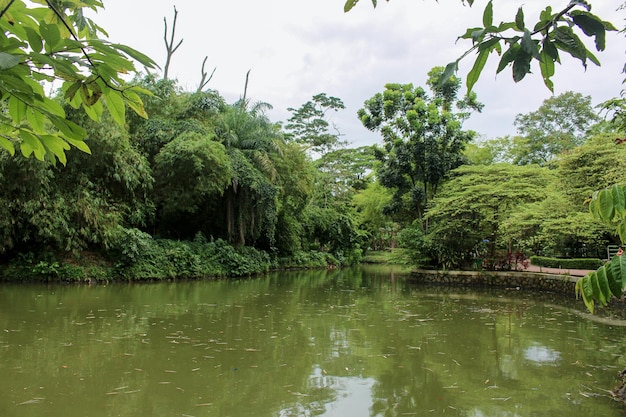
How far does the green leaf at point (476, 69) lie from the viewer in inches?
35.9

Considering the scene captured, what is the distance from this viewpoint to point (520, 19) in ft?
2.88

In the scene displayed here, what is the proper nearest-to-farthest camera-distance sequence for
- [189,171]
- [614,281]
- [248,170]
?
[614,281] → [189,171] → [248,170]

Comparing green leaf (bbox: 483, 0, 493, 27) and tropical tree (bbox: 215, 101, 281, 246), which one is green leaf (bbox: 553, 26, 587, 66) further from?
tropical tree (bbox: 215, 101, 281, 246)

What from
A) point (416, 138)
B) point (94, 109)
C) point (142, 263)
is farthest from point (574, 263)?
point (94, 109)

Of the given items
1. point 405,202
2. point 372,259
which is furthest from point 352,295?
point 372,259

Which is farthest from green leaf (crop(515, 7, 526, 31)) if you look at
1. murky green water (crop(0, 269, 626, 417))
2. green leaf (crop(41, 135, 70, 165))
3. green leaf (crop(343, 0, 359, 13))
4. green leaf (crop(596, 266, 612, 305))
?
murky green water (crop(0, 269, 626, 417))

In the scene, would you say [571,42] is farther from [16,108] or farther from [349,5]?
[16,108]

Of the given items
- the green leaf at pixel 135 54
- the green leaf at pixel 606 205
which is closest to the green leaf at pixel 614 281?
the green leaf at pixel 606 205

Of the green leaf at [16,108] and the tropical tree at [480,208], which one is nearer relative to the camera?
the green leaf at [16,108]

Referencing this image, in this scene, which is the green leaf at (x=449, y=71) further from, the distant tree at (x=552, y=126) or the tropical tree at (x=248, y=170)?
the distant tree at (x=552, y=126)

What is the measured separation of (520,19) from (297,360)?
13.9 feet

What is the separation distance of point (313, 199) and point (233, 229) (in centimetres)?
893

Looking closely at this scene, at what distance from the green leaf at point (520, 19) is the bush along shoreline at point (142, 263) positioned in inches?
510

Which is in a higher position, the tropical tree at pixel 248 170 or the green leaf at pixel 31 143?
the tropical tree at pixel 248 170
